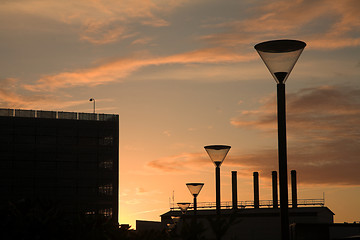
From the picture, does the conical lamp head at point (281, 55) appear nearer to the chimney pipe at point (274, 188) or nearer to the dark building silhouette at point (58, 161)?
the chimney pipe at point (274, 188)

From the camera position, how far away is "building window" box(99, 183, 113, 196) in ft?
343

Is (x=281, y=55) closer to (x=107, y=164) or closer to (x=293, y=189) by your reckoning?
(x=293, y=189)

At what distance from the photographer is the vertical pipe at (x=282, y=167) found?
10625mm

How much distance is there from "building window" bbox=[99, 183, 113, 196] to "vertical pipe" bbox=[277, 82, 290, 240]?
9528 cm

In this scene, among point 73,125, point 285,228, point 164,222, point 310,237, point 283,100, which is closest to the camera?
point 285,228

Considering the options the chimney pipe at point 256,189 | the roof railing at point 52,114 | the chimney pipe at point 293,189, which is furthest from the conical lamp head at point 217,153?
the roof railing at point 52,114

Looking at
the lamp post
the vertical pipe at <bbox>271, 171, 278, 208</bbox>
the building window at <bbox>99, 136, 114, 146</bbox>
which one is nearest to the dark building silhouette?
the building window at <bbox>99, 136, 114, 146</bbox>

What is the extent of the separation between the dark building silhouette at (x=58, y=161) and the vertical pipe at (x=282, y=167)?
299 feet

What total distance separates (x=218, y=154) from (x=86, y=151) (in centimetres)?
8394

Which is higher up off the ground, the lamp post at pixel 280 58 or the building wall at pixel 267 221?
the lamp post at pixel 280 58

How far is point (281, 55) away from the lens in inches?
456

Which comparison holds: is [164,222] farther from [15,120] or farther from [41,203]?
[41,203]

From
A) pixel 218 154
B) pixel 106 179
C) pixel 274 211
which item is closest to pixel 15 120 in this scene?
pixel 106 179

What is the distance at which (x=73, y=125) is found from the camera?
105 meters
